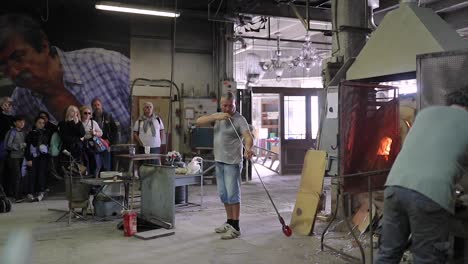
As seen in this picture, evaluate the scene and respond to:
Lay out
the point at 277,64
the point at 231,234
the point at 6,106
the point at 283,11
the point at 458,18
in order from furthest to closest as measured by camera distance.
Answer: the point at 277,64 < the point at 283,11 < the point at 458,18 < the point at 6,106 < the point at 231,234

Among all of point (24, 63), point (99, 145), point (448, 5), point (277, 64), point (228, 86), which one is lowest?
point (99, 145)

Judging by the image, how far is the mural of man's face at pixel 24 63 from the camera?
25.9 ft

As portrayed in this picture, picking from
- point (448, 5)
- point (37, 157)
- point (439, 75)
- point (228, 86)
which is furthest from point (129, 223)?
point (448, 5)

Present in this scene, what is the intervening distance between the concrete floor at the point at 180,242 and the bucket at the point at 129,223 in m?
0.10

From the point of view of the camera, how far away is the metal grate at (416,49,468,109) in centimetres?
344

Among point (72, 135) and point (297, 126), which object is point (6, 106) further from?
point (297, 126)

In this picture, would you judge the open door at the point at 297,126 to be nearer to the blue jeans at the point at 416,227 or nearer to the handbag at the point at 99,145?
the handbag at the point at 99,145

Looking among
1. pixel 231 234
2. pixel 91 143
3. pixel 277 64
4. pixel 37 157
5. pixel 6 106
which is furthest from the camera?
pixel 277 64

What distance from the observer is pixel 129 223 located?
194 inches

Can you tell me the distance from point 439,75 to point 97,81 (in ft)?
21.9

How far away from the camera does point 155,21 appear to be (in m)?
9.27

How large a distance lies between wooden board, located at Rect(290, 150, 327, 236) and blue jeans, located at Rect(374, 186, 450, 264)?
2.46 meters

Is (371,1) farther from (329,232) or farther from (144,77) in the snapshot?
(144,77)

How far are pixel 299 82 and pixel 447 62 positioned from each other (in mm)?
11748
